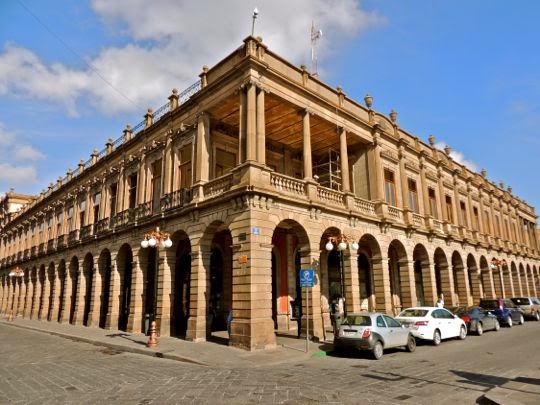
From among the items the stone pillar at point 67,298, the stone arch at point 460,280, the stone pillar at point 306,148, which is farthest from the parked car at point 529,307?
the stone pillar at point 67,298

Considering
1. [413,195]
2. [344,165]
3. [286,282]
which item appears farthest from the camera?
[413,195]

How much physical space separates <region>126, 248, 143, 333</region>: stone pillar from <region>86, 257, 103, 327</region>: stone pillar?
5.52 m

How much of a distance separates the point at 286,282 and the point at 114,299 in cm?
1080

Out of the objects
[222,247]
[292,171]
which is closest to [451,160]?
[292,171]

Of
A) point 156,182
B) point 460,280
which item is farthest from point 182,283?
point 460,280

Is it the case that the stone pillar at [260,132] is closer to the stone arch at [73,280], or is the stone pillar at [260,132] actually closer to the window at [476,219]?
the stone arch at [73,280]

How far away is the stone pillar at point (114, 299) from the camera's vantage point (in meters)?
23.1

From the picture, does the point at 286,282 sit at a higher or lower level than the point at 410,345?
higher

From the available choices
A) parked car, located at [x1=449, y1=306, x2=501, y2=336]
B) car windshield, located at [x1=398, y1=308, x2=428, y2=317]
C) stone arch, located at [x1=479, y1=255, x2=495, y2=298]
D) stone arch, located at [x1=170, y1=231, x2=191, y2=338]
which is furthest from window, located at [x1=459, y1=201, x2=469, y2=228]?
stone arch, located at [x1=170, y1=231, x2=191, y2=338]

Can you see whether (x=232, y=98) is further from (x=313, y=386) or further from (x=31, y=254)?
(x=31, y=254)

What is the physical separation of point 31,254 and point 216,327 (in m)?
28.3

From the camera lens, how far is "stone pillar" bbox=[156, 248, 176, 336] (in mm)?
18469

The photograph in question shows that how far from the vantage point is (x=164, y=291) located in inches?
754

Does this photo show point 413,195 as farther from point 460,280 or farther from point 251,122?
point 251,122
